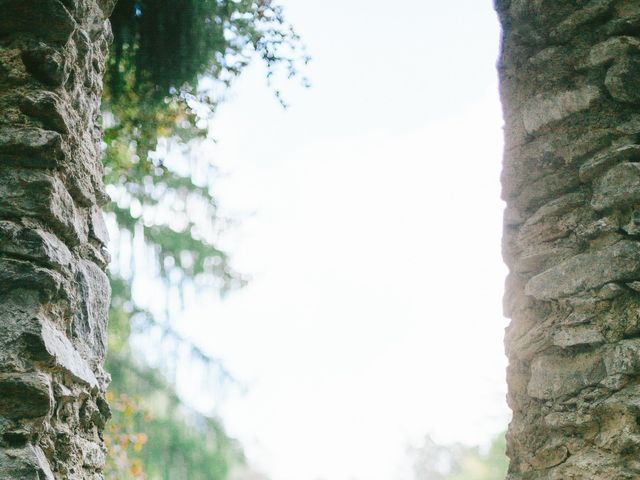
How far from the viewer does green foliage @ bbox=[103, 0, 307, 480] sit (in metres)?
3.41

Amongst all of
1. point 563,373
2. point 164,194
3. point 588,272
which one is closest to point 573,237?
point 588,272

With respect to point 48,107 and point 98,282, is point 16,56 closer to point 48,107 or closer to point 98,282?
point 48,107

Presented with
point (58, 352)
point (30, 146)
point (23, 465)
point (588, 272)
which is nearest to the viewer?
point (23, 465)

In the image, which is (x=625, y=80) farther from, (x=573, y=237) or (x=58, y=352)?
(x=58, y=352)

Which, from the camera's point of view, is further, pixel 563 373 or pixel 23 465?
pixel 563 373

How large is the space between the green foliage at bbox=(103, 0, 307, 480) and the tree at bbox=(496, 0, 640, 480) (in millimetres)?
1415

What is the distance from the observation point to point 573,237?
2438 millimetres

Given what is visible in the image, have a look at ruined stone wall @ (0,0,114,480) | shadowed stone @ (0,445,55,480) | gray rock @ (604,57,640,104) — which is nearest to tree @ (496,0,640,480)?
gray rock @ (604,57,640,104)

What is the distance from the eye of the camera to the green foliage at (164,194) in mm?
3410

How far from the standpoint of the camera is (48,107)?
76.4 inches

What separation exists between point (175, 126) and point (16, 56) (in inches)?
91.1

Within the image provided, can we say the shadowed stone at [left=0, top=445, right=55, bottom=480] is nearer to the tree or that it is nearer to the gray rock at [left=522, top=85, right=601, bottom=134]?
the tree

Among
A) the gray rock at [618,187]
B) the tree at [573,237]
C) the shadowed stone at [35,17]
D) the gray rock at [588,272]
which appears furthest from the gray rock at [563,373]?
the shadowed stone at [35,17]

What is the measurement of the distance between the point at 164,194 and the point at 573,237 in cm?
464
